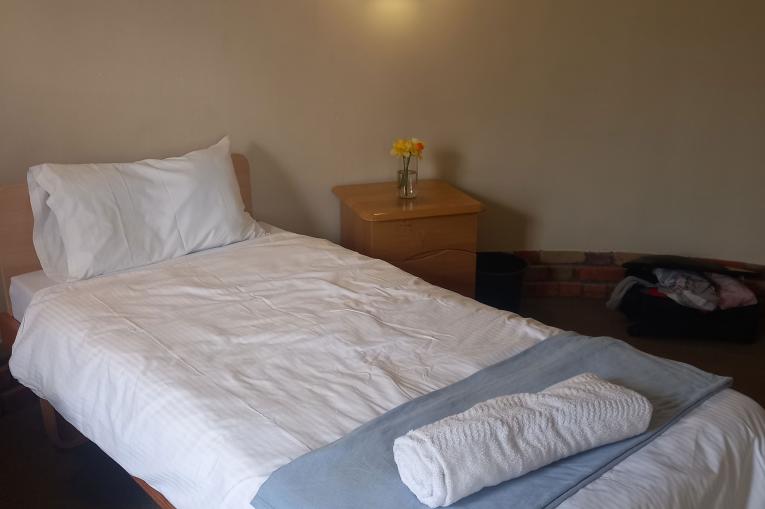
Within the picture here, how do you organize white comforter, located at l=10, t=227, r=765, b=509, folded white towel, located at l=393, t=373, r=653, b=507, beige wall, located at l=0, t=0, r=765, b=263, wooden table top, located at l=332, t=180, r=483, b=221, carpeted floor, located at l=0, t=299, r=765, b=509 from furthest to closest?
wooden table top, located at l=332, t=180, r=483, b=221, beige wall, located at l=0, t=0, r=765, b=263, carpeted floor, located at l=0, t=299, r=765, b=509, white comforter, located at l=10, t=227, r=765, b=509, folded white towel, located at l=393, t=373, r=653, b=507

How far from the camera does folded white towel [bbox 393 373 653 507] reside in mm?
1241

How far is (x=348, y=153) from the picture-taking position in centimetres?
325

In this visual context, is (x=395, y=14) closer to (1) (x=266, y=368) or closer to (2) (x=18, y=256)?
(2) (x=18, y=256)

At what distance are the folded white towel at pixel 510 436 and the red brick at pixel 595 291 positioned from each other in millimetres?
2295

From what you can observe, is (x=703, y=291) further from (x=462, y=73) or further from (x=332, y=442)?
(x=332, y=442)

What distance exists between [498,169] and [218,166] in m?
1.50

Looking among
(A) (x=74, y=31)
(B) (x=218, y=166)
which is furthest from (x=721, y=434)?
(A) (x=74, y=31)

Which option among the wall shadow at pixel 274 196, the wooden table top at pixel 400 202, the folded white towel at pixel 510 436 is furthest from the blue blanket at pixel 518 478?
the wall shadow at pixel 274 196

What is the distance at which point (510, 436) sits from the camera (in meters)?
1.31

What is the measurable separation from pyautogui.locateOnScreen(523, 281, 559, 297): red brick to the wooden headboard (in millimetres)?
2321

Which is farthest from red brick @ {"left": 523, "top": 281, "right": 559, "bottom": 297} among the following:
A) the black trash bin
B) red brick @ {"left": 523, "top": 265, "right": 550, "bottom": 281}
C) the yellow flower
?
the yellow flower

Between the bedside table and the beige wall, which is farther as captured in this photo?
the bedside table

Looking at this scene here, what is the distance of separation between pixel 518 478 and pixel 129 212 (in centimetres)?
164

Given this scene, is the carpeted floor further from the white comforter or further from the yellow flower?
the yellow flower
